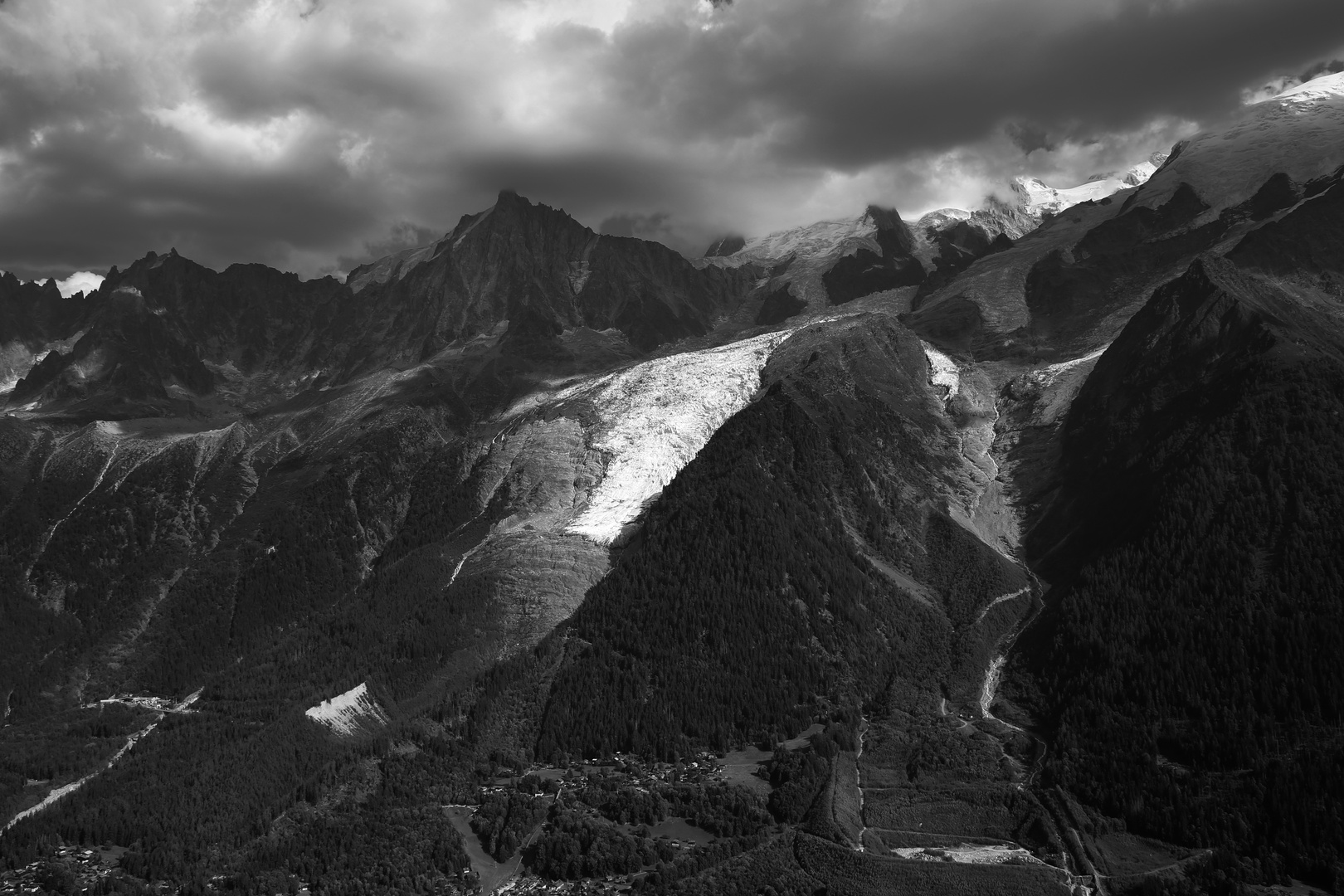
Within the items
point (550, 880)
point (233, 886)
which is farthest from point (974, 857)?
point (233, 886)

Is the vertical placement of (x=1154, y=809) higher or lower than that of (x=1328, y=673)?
lower

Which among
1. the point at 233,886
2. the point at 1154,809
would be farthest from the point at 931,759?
the point at 233,886

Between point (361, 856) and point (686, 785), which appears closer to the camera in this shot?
point (361, 856)

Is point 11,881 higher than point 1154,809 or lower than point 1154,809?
higher

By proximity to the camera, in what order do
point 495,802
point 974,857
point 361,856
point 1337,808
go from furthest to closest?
point 495,802 < point 361,856 < point 974,857 < point 1337,808

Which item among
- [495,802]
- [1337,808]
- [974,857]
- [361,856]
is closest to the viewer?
[1337,808]

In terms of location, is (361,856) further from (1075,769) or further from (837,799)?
(1075,769)

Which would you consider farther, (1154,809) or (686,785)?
(686,785)

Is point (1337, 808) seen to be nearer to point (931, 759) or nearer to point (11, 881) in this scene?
point (931, 759)

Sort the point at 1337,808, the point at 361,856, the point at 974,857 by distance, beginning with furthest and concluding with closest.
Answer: the point at 361,856
the point at 974,857
the point at 1337,808
